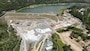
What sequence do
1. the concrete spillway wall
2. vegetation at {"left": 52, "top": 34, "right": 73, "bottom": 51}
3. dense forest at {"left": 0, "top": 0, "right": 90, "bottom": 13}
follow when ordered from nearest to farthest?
vegetation at {"left": 52, "top": 34, "right": 73, "bottom": 51} < the concrete spillway wall < dense forest at {"left": 0, "top": 0, "right": 90, "bottom": 13}

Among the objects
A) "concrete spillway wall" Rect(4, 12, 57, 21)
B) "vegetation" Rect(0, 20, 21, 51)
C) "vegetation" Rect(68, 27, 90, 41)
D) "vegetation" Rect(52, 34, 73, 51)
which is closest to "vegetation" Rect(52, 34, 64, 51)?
Result: "vegetation" Rect(52, 34, 73, 51)

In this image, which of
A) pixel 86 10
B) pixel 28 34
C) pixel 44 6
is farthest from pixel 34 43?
pixel 44 6

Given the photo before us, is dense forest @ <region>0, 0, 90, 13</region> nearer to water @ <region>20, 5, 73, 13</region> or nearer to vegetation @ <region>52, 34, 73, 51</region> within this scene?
water @ <region>20, 5, 73, 13</region>

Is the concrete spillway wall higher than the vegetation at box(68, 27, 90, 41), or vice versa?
the concrete spillway wall

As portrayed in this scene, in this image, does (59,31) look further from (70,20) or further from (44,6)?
(44,6)

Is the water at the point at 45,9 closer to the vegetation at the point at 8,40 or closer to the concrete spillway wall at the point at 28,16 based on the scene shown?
the concrete spillway wall at the point at 28,16

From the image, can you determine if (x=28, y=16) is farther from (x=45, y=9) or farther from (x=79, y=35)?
(x=45, y=9)

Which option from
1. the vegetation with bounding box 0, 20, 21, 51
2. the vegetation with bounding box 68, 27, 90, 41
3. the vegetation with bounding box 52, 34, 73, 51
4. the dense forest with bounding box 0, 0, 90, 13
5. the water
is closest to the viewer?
the vegetation with bounding box 0, 20, 21, 51

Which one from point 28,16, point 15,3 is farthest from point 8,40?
point 15,3

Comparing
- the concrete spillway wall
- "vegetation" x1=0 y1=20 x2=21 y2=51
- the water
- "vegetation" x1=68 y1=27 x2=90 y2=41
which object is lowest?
the water

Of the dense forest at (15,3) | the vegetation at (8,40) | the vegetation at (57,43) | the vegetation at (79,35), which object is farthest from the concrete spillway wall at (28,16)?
the vegetation at (57,43)

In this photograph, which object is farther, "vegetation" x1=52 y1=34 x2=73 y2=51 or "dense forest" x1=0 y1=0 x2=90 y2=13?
"dense forest" x1=0 y1=0 x2=90 y2=13
